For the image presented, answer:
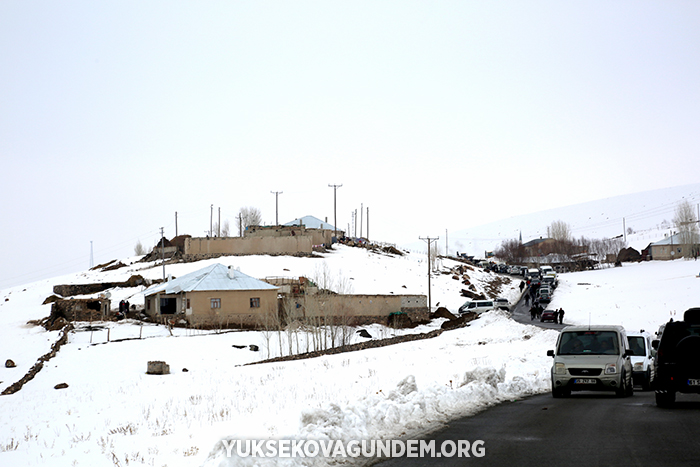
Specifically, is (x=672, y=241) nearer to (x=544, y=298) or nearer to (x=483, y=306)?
(x=544, y=298)

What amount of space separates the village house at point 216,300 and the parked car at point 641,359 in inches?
1662

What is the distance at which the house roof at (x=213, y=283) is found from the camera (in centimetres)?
6275

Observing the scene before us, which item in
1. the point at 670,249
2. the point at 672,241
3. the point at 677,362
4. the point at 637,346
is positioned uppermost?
the point at 672,241

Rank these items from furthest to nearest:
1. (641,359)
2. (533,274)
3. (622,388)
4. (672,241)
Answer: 1. (672,241)
2. (533,274)
3. (641,359)
4. (622,388)

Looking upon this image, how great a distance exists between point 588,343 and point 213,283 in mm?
49593

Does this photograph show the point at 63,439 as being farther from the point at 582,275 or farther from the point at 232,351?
the point at 582,275

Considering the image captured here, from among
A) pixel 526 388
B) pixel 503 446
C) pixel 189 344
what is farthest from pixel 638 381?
pixel 189 344

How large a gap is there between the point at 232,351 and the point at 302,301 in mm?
16496

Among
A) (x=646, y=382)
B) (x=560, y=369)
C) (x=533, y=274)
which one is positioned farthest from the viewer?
(x=533, y=274)

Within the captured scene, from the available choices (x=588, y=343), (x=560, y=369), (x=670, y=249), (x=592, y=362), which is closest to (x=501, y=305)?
(x=588, y=343)

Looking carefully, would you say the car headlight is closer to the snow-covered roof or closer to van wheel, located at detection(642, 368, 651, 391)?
van wheel, located at detection(642, 368, 651, 391)

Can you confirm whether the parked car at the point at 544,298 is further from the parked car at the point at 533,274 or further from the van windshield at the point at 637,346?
the van windshield at the point at 637,346

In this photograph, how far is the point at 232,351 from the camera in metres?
49.0

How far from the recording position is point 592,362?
687 inches
